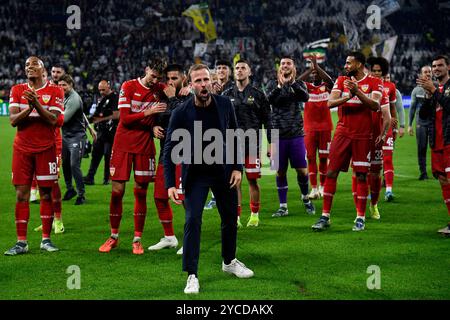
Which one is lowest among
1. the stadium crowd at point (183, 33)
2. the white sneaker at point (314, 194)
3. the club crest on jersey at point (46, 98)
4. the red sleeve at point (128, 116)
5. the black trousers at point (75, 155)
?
the white sneaker at point (314, 194)

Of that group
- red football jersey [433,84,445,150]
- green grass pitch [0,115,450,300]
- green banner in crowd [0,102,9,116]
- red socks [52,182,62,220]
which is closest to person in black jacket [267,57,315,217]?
green grass pitch [0,115,450,300]

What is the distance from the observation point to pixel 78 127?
1146 centimetres

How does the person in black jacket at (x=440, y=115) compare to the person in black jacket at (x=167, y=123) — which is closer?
the person in black jacket at (x=167, y=123)

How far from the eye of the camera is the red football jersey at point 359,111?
8883 millimetres

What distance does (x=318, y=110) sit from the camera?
11.9m

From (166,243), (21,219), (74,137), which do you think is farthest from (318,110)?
(21,219)

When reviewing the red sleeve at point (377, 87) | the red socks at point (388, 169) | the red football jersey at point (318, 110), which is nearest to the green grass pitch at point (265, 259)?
the red socks at point (388, 169)

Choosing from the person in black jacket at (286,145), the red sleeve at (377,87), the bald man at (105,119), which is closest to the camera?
the red sleeve at (377,87)

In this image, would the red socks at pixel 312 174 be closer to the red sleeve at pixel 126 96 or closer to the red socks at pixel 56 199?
the red socks at pixel 56 199

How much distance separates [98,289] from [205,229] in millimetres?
3237

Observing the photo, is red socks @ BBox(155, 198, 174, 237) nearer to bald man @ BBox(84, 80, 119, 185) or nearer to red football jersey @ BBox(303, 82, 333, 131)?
red football jersey @ BBox(303, 82, 333, 131)

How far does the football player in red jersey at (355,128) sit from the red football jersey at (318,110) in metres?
2.74

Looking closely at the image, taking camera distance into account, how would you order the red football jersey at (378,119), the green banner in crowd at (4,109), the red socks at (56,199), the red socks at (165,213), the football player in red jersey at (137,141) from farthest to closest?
the green banner in crowd at (4,109) < the red football jersey at (378,119) < the red socks at (56,199) < the red socks at (165,213) < the football player in red jersey at (137,141)

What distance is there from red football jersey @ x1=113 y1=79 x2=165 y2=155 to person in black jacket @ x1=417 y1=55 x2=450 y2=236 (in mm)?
3154
